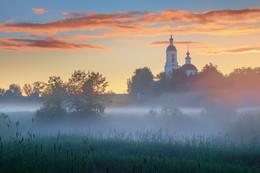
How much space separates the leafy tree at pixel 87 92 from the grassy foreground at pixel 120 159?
1546cm

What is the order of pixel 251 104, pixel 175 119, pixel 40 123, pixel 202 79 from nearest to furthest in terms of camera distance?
1. pixel 40 123
2. pixel 175 119
3. pixel 251 104
4. pixel 202 79

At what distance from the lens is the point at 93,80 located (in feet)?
103

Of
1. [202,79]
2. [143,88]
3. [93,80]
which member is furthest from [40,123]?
[143,88]

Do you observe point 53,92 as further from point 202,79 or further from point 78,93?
point 202,79

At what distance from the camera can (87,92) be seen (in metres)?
30.9

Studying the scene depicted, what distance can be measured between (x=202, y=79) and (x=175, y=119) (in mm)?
28597

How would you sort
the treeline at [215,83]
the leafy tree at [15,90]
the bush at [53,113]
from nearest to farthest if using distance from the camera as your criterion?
the bush at [53,113] → the treeline at [215,83] → the leafy tree at [15,90]

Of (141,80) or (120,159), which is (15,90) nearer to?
(141,80)

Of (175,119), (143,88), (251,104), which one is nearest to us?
(175,119)

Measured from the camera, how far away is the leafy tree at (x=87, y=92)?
30.8 m

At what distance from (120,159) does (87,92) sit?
67.9 ft

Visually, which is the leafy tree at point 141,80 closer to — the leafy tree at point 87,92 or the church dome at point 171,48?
the church dome at point 171,48

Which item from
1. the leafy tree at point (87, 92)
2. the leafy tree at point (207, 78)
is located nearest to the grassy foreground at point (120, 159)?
the leafy tree at point (87, 92)

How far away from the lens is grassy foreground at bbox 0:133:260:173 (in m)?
7.82
